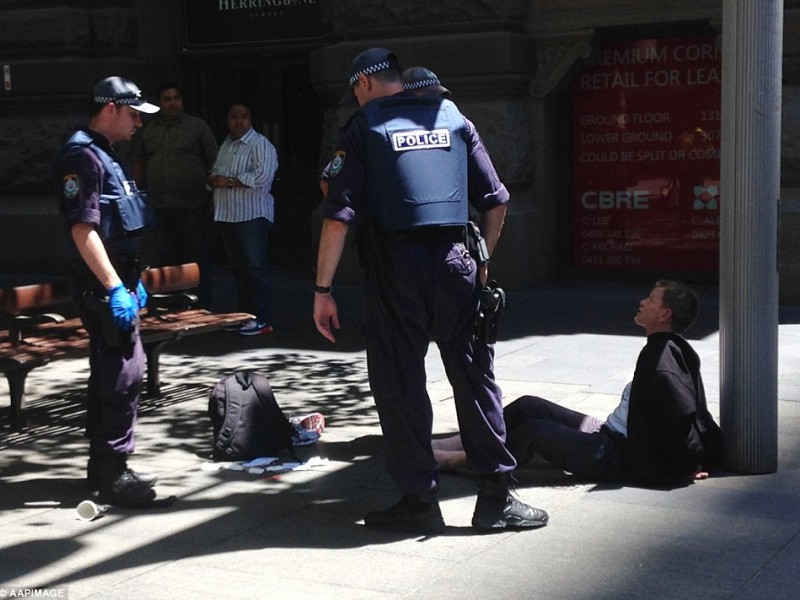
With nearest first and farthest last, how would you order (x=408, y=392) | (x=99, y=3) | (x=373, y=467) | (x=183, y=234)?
(x=408, y=392) → (x=373, y=467) → (x=183, y=234) → (x=99, y=3)

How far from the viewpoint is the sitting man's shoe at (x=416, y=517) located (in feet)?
17.6

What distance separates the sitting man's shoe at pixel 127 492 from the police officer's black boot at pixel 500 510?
4.62 feet

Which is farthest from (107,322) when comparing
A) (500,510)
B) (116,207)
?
(500,510)

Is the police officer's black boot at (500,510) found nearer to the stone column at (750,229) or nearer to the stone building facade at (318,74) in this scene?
the stone column at (750,229)

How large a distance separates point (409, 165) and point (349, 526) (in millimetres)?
1455

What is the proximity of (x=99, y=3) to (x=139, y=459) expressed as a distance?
867cm

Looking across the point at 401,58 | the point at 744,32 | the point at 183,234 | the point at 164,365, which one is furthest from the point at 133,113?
the point at 401,58

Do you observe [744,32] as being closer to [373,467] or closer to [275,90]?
[373,467]

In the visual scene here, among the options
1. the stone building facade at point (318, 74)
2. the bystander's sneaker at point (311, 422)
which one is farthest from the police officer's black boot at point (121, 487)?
the stone building facade at point (318, 74)

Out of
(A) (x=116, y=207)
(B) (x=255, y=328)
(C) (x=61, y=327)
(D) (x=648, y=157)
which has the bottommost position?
(B) (x=255, y=328)

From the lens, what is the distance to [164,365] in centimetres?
938

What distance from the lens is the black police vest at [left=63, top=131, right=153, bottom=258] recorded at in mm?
5863

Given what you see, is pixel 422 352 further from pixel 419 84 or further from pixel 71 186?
pixel 71 186

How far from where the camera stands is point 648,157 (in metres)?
12.6
